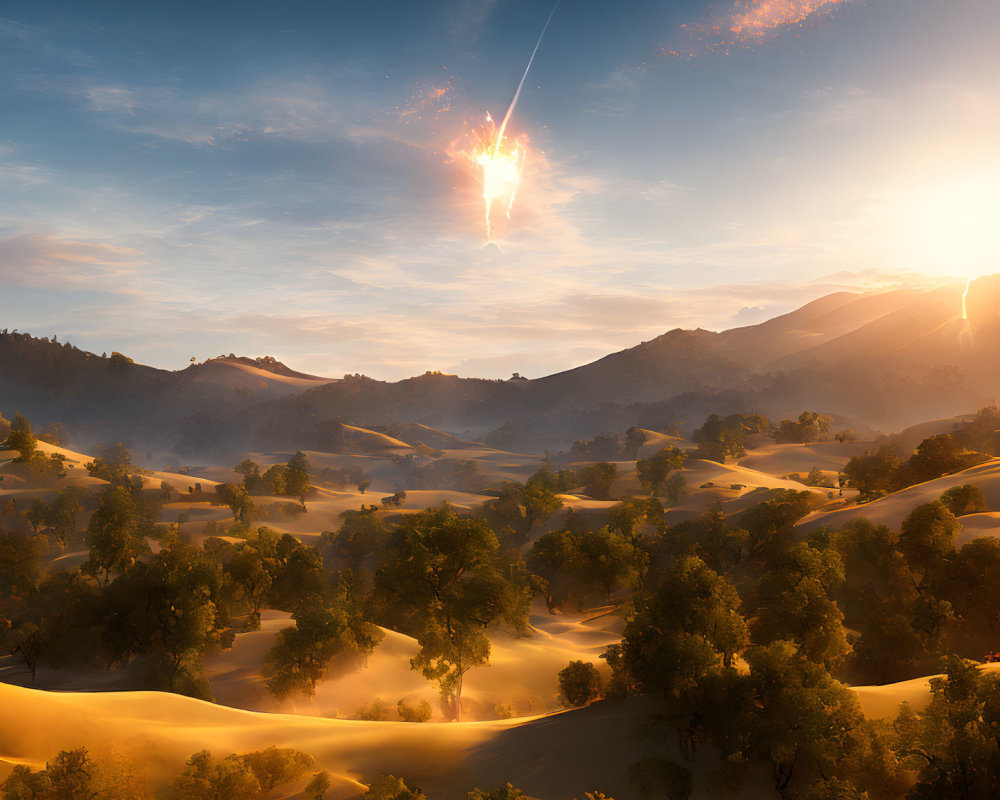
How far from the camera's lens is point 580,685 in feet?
77.6

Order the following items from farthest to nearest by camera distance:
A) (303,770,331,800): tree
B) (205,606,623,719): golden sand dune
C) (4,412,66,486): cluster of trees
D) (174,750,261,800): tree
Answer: (4,412,66,486): cluster of trees, (205,606,623,719): golden sand dune, (303,770,331,800): tree, (174,750,261,800): tree

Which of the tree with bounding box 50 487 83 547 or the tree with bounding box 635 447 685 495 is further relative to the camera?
the tree with bounding box 635 447 685 495

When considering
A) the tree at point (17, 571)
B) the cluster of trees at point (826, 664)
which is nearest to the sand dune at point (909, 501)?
the cluster of trees at point (826, 664)

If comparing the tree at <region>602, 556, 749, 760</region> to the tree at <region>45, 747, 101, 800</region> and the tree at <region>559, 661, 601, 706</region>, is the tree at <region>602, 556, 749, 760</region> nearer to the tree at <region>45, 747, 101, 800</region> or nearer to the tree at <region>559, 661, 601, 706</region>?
the tree at <region>559, 661, 601, 706</region>

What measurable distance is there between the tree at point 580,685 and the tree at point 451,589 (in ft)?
11.7

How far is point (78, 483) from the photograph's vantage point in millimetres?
84562

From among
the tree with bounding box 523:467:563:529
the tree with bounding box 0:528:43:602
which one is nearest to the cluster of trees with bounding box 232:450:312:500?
the tree with bounding box 523:467:563:529

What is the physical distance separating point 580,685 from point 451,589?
6.49 m

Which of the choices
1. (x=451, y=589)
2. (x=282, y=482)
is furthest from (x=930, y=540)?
(x=282, y=482)

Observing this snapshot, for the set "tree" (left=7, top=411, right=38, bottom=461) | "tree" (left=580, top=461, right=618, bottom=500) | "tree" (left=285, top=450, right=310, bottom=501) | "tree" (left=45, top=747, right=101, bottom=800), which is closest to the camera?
"tree" (left=45, top=747, right=101, bottom=800)

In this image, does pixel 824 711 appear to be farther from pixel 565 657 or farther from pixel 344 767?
pixel 565 657

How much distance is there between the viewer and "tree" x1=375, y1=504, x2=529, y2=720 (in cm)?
2589

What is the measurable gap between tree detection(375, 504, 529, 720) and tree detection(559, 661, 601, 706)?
140 inches

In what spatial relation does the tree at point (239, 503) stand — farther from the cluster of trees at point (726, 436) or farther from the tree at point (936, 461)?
the cluster of trees at point (726, 436)
